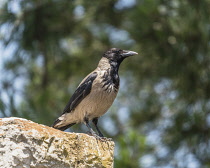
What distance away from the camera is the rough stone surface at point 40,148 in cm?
295

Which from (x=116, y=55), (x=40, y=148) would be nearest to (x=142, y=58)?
(x=116, y=55)

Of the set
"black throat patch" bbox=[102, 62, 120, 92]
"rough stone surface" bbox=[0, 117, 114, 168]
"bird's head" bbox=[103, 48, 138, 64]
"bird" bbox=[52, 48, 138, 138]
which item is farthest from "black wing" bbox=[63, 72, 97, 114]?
"rough stone surface" bbox=[0, 117, 114, 168]

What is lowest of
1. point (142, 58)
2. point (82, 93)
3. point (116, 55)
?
point (82, 93)

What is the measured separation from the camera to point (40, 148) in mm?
3014

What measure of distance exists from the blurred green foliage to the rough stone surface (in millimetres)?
2909

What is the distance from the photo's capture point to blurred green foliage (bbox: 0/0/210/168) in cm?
668

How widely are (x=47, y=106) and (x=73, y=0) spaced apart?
172cm

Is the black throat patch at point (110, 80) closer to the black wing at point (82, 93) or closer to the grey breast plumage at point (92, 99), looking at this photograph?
the grey breast plumage at point (92, 99)

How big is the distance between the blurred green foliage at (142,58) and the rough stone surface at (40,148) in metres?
2.91

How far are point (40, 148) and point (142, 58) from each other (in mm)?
5089

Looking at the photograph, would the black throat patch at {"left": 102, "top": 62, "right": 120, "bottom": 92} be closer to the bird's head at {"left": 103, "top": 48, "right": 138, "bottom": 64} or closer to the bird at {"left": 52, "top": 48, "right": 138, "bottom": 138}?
the bird at {"left": 52, "top": 48, "right": 138, "bottom": 138}

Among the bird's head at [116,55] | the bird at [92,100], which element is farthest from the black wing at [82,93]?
the bird's head at [116,55]

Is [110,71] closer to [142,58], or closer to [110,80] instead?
[110,80]

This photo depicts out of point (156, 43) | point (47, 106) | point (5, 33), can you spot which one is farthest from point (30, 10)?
point (156, 43)
